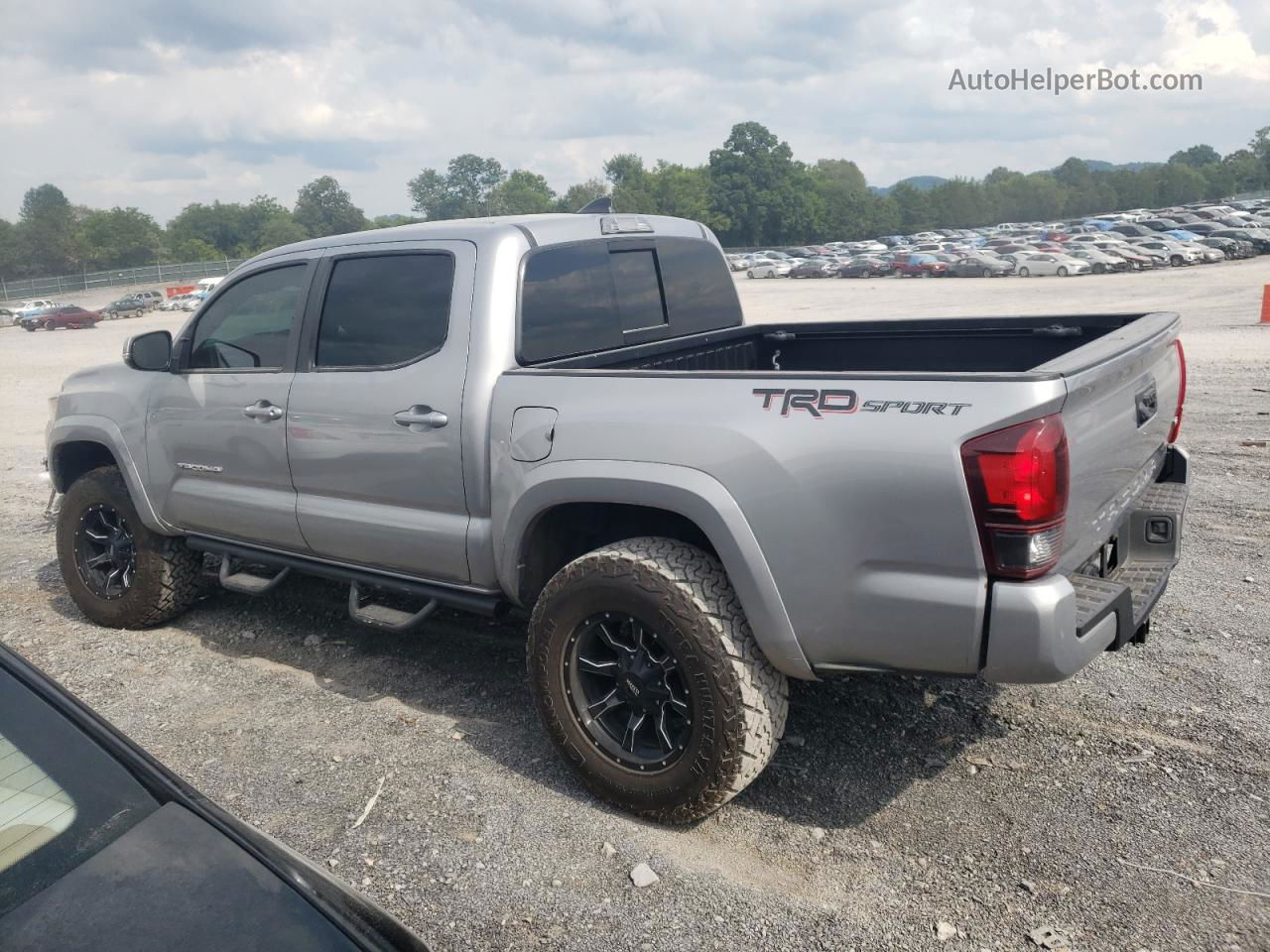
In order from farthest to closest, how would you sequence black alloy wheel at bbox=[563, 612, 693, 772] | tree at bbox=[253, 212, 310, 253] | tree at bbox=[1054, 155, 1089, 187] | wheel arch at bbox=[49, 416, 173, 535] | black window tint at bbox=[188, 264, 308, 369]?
1. tree at bbox=[1054, 155, 1089, 187]
2. tree at bbox=[253, 212, 310, 253]
3. wheel arch at bbox=[49, 416, 173, 535]
4. black window tint at bbox=[188, 264, 308, 369]
5. black alloy wheel at bbox=[563, 612, 693, 772]

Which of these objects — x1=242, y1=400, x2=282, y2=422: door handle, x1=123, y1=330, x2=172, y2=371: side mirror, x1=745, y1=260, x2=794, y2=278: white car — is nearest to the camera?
x1=242, y1=400, x2=282, y2=422: door handle

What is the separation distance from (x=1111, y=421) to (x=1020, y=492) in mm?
671

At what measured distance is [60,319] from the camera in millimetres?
48750

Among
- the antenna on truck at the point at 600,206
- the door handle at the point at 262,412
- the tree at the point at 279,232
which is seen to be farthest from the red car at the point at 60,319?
the tree at the point at 279,232

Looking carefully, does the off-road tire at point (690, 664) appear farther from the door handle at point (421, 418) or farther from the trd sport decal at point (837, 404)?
the door handle at point (421, 418)

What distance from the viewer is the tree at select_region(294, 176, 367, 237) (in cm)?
11381

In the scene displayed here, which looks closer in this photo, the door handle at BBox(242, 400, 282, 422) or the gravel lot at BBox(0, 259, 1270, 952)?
the gravel lot at BBox(0, 259, 1270, 952)

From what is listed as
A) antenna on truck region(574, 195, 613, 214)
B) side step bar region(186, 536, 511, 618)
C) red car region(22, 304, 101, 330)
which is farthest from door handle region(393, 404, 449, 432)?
red car region(22, 304, 101, 330)

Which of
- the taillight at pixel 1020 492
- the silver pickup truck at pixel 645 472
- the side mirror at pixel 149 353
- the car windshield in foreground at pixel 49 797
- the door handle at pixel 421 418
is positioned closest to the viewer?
the car windshield in foreground at pixel 49 797

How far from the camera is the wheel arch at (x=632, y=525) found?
312cm

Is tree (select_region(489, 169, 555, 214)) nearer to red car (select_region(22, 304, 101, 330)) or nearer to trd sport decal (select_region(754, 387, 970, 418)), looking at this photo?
red car (select_region(22, 304, 101, 330))

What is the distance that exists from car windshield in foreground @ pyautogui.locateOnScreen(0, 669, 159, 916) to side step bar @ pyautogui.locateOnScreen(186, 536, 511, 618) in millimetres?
2103

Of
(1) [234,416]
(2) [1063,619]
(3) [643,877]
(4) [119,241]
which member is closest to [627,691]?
(3) [643,877]

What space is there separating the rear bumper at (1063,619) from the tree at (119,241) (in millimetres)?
116828
